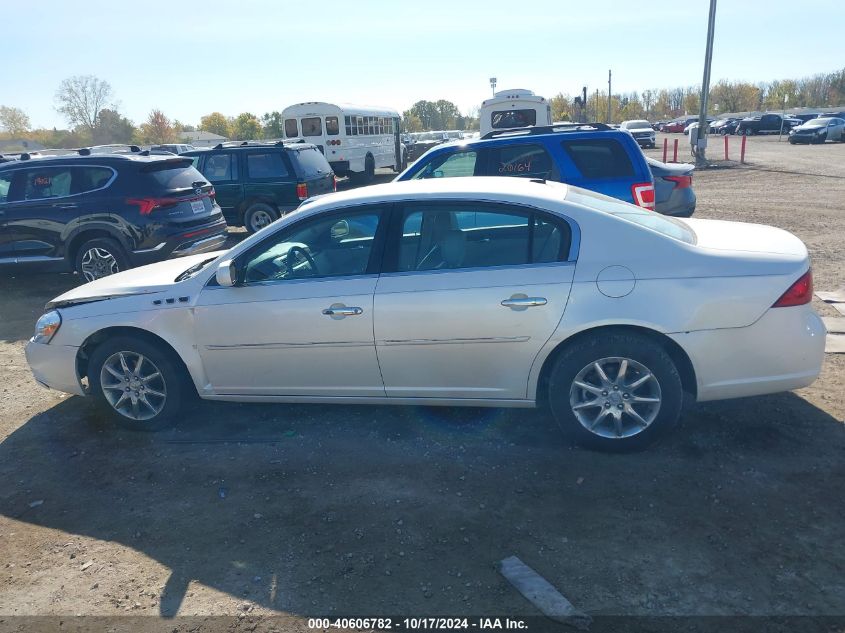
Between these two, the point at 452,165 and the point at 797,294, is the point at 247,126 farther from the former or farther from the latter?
the point at 797,294

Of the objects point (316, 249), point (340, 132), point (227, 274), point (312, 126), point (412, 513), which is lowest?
point (412, 513)

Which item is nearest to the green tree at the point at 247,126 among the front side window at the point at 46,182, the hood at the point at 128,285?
the front side window at the point at 46,182

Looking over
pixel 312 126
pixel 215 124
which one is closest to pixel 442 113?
pixel 215 124

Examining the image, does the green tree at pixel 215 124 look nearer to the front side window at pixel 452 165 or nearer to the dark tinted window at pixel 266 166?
the dark tinted window at pixel 266 166

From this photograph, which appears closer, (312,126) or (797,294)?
(797,294)

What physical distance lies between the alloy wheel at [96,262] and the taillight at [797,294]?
7.86 m

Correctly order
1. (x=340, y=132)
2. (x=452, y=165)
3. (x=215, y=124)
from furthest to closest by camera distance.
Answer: (x=215, y=124) → (x=340, y=132) → (x=452, y=165)

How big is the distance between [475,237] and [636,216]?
1.05 metres

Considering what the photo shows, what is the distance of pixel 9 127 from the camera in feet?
327

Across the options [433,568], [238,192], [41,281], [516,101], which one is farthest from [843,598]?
[516,101]

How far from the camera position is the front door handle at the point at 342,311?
4.10 metres

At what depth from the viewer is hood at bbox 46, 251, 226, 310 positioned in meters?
4.66

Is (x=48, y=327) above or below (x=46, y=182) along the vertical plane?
below

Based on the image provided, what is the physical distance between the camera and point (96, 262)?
8.74 meters
